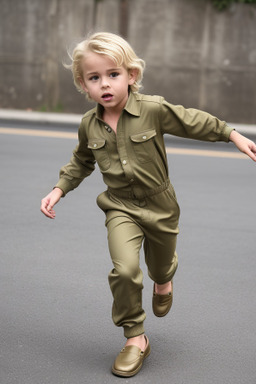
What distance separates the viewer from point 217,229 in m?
6.40

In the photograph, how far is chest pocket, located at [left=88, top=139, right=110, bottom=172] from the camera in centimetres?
357

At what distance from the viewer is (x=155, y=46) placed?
14938mm

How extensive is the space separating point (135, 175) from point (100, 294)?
1.34m

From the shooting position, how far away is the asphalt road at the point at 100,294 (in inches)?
144

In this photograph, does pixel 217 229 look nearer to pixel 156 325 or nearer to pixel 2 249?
pixel 2 249

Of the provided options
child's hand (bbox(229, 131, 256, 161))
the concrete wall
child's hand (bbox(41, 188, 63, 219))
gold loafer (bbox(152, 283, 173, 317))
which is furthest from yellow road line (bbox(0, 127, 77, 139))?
child's hand (bbox(229, 131, 256, 161))

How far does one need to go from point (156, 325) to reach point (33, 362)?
0.82 metres

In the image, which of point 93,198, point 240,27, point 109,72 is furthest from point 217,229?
point 240,27

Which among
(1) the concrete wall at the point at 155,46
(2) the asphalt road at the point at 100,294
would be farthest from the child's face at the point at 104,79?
(1) the concrete wall at the point at 155,46

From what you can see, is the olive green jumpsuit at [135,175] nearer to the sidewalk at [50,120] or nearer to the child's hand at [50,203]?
the child's hand at [50,203]

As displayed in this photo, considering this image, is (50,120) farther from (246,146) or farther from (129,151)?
(246,146)

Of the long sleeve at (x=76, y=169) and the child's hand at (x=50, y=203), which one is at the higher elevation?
the long sleeve at (x=76, y=169)

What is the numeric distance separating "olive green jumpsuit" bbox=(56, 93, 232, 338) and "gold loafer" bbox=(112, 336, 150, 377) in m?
0.07

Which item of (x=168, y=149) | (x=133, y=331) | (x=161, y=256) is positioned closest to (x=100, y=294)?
(x=161, y=256)
